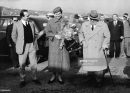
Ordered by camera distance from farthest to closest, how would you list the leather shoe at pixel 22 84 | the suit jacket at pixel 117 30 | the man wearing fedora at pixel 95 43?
the suit jacket at pixel 117 30, the leather shoe at pixel 22 84, the man wearing fedora at pixel 95 43

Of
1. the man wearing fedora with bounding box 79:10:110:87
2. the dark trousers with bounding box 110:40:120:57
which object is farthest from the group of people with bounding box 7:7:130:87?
the dark trousers with bounding box 110:40:120:57

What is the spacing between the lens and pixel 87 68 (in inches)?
241

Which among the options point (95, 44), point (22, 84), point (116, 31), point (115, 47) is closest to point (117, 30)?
point (116, 31)

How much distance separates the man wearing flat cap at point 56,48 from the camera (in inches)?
247

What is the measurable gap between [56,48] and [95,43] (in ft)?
3.46

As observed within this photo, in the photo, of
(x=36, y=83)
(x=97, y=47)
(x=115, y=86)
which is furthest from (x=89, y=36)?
(x=36, y=83)

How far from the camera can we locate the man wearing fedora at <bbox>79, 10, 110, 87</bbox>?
19.6 ft

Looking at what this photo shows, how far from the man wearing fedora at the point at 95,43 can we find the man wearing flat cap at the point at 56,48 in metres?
0.60

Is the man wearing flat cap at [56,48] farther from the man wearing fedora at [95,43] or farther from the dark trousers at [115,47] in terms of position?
the dark trousers at [115,47]

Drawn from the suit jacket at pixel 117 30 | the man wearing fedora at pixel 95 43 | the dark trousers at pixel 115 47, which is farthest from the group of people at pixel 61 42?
the dark trousers at pixel 115 47

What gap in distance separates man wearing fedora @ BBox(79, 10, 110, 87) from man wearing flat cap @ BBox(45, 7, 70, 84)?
0.60 m

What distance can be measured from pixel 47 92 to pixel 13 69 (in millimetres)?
3284

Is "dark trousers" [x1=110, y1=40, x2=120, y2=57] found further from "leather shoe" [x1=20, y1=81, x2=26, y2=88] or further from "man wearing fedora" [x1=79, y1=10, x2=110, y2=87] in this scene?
"leather shoe" [x1=20, y1=81, x2=26, y2=88]

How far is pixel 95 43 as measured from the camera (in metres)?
5.97
